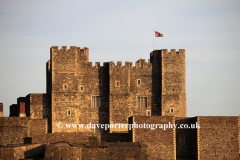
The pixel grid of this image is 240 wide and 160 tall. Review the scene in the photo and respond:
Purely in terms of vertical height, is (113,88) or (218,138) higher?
(113,88)

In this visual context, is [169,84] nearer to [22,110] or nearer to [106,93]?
[106,93]

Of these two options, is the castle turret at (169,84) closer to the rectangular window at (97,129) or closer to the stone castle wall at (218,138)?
the rectangular window at (97,129)

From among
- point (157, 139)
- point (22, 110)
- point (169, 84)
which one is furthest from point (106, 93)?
point (157, 139)

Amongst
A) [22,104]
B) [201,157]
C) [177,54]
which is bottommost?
[201,157]

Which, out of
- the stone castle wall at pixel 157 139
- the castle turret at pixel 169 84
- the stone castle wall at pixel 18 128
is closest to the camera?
the stone castle wall at pixel 157 139

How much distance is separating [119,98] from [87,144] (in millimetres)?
15556

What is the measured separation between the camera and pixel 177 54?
79.5 metres

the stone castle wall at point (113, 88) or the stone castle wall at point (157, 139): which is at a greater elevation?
the stone castle wall at point (113, 88)

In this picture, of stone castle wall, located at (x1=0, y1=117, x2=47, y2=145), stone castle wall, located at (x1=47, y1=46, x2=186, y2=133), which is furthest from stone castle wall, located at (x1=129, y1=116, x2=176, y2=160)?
stone castle wall, located at (x1=0, y1=117, x2=47, y2=145)

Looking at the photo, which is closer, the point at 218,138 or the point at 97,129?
the point at 218,138

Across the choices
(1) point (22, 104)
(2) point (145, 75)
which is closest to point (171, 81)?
(2) point (145, 75)

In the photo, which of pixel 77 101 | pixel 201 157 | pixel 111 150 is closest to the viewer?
pixel 111 150

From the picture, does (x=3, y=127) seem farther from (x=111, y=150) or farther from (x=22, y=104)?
(x=111, y=150)

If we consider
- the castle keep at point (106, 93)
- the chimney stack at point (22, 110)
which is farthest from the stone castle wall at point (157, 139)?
the chimney stack at point (22, 110)
